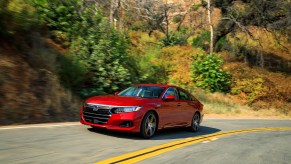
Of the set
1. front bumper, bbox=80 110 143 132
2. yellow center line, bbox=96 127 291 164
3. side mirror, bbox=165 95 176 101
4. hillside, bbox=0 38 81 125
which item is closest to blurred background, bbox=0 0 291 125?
hillside, bbox=0 38 81 125

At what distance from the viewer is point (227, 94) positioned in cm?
3141

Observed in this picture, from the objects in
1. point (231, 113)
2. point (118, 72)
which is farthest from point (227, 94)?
point (118, 72)

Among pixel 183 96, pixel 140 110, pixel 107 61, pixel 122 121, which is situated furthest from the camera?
pixel 107 61

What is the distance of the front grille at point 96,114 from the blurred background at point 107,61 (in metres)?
2.58

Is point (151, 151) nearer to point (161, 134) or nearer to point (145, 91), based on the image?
point (145, 91)

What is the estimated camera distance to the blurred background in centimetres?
1288

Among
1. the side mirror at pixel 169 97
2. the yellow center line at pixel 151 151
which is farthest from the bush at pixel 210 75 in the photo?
the side mirror at pixel 169 97

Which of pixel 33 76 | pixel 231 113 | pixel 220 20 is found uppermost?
pixel 220 20

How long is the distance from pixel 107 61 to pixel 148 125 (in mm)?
8539

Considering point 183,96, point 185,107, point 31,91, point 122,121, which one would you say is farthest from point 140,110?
point 31,91

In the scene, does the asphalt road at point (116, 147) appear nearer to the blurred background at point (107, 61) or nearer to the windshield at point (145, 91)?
the windshield at point (145, 91)

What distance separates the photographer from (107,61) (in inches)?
705

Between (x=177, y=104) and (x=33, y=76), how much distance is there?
527 centimetres

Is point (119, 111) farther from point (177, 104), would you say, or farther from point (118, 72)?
point (118, 72)
